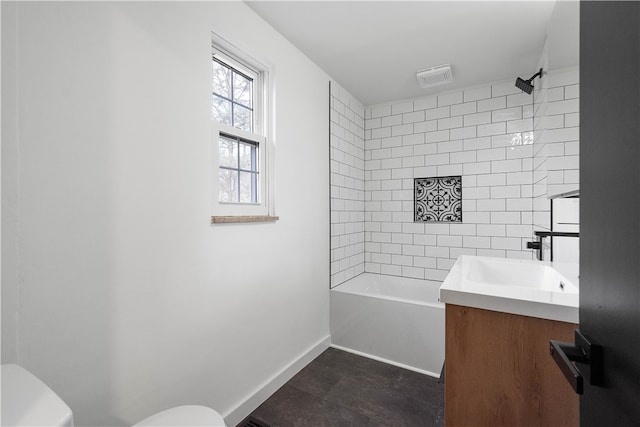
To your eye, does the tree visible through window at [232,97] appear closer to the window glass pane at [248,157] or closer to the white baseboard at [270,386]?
the window glass pane at [248,157]

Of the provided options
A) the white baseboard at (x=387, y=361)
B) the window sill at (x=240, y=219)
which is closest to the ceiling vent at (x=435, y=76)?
the window sill at (x=240, y=219)

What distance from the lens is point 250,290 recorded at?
1.92m

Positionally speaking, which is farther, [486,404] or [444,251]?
[444,251]

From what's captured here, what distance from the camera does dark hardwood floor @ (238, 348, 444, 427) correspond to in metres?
1.83

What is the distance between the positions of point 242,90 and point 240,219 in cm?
90

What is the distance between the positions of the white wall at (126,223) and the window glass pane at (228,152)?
203mm

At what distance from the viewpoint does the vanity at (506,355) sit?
1068 mm

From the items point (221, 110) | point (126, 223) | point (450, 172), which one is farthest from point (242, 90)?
point (450, 172)

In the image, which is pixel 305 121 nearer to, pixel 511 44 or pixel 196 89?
pixel 196 89

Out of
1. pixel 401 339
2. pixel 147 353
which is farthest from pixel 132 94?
pixel 401 339

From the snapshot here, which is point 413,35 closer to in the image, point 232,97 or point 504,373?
point 232,97

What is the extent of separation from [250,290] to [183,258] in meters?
0.56

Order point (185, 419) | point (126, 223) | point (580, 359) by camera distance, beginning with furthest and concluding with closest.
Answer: point (126, 223), point (185, 419), point (580, 359)

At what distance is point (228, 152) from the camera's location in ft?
6.11
